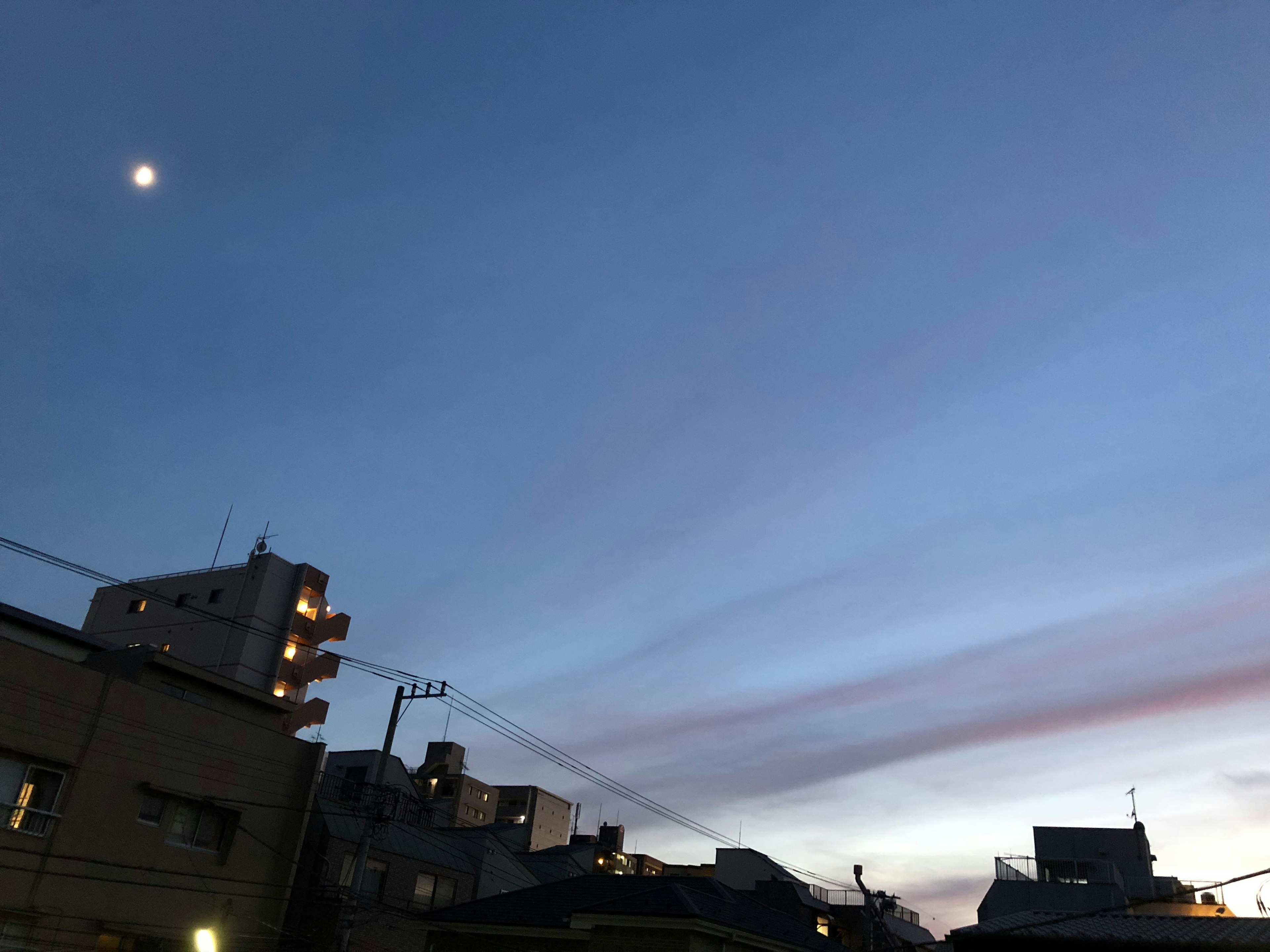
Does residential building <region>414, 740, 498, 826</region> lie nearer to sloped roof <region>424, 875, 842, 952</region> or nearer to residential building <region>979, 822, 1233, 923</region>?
residential building <region>979, 822, 1233, 923</region>

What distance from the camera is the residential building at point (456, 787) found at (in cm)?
11438

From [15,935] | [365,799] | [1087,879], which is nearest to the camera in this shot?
[15,935]

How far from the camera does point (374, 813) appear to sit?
25438mm

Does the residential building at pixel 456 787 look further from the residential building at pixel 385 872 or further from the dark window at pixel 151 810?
the dark window at pixel 151 810

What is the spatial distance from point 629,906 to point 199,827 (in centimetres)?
1555

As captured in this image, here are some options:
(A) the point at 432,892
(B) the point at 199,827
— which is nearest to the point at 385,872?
(A) the point at 432,892

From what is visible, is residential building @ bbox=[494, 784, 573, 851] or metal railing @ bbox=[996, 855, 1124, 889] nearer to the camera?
metal railing @ bbox=[996, 855, 1124, 889]

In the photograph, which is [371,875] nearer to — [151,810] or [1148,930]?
[151,810]

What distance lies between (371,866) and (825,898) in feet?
155

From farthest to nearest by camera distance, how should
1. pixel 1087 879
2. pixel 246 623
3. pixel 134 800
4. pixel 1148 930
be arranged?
pixel 246 623
pixel 1087 879
pixel 134 800
pixel 1148 930

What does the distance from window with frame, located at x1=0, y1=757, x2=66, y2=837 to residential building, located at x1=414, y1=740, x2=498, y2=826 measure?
86.2 metres

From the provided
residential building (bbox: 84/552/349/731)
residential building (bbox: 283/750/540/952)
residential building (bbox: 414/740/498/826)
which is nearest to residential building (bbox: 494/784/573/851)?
residential building (bbox: 414/740/498/826)

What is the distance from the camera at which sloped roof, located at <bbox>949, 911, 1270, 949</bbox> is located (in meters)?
13.3

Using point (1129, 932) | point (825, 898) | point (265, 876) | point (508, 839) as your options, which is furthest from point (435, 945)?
point (825, 898)
